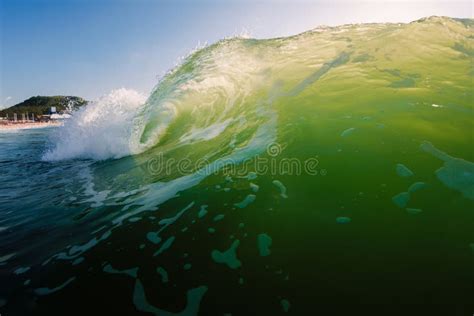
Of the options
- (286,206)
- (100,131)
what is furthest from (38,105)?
(286,206)

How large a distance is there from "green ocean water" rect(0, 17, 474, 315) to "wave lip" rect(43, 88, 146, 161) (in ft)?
3.78

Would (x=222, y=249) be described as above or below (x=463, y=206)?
below

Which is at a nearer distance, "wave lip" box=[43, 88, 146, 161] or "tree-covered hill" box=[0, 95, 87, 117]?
"wave lip" box=[43, 88, 146, 161]

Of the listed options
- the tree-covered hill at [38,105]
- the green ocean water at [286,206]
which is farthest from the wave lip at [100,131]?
the tree-covered hill at [38,105]

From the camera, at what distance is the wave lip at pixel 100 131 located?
10091 millimetres

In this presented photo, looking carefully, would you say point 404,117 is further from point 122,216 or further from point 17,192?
point 17,192

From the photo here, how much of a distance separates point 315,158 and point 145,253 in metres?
2.98

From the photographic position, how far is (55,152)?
12.1m

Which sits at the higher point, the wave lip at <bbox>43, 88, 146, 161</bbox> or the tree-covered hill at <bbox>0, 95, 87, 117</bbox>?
the tree-covered hill at <bbox>0, 95, 87, 117</bbox>

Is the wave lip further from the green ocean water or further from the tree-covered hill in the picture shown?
the tree-covered hill

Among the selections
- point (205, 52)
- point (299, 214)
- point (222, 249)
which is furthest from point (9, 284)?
point (205, 52)

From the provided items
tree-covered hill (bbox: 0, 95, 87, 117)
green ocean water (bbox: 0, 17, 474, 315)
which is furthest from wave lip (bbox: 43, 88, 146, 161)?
tree-covered hill (bbox: 0, 95, 87, 117)

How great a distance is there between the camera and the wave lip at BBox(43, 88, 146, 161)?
33.1 ft

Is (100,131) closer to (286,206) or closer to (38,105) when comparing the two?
(286,206)
